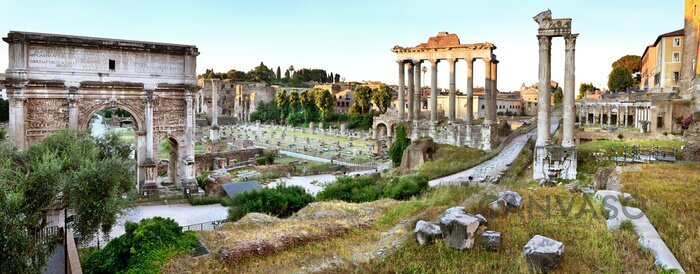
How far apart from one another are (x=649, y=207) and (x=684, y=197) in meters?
1.47

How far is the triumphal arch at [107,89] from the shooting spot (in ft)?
65.5

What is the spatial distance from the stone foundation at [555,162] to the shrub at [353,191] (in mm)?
5930

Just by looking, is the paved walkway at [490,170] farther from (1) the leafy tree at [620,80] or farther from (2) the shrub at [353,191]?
→ (1) the leafy tree at [620,80]

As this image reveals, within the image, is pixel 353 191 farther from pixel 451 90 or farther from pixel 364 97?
pixel 364 97

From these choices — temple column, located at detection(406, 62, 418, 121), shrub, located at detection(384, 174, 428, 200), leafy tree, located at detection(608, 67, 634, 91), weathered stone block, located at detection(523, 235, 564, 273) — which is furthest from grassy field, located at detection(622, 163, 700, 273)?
leafy tree, located at detection(608, 67, 634, 91)

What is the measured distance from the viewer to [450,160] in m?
26.5

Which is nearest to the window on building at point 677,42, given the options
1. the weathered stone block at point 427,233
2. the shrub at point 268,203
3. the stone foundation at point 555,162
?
the stone foundation at point 555,162

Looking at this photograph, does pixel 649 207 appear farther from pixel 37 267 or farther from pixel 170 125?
pixel 170 125

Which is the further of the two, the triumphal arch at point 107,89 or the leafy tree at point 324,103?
the leafy tree at point 324,103

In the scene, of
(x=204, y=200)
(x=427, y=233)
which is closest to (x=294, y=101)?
(x=204, y=200)

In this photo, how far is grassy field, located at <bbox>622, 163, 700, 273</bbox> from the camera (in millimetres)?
7707

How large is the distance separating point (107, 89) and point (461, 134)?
2004 cm

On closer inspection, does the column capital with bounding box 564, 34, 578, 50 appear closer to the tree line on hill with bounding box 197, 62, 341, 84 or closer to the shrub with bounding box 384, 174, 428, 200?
the shrub with bounding box 384, 174, 428, 200

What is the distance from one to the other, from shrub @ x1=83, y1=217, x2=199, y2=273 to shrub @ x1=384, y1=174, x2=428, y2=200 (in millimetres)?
8218
